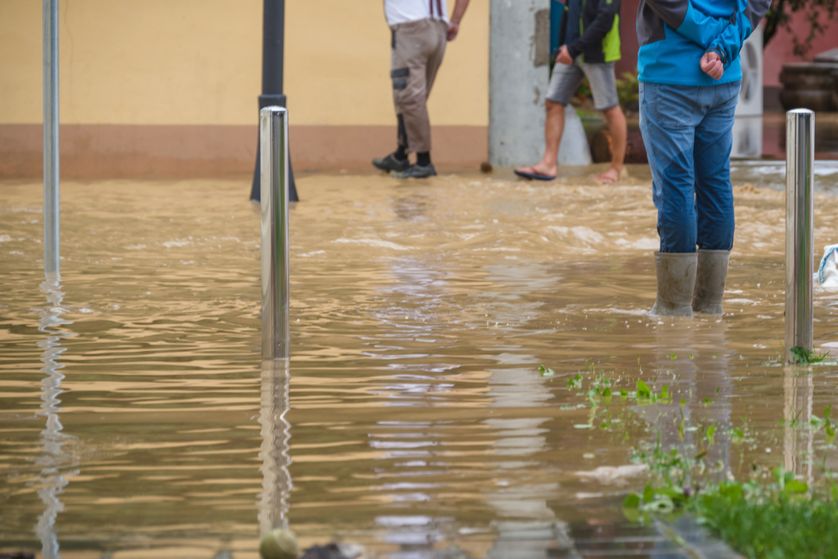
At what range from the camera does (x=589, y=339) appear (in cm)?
650

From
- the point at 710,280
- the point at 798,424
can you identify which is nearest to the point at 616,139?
the point at 710,280

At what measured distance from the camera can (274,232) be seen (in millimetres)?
5895

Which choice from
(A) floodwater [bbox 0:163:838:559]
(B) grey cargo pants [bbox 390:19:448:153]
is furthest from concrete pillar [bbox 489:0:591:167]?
(A) floodwater [bbox 0:163:838:559]

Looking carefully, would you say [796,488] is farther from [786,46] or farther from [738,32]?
[786,46]

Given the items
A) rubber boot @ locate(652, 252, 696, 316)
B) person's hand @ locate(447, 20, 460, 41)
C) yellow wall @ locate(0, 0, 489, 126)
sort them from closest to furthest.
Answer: rubber boot @ locate(652, 252, 696, 316) < person's hand @ locate(447, 20, 460, 41) < yellow wall @ locate(0, 0, 489, 126)

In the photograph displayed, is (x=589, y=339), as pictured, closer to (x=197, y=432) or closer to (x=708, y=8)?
(x=708, y=8)

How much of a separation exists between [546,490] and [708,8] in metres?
3.38

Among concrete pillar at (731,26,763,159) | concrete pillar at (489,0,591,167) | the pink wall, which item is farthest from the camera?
the pink wall

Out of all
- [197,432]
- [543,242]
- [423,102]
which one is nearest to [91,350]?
[197,432]

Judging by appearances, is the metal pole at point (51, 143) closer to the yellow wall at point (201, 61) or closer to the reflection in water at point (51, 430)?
the reflection in water at point (51, 430)

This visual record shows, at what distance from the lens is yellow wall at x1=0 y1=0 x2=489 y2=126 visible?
14328 mm

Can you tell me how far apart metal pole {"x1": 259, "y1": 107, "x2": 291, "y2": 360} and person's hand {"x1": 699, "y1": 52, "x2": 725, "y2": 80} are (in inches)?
74.4

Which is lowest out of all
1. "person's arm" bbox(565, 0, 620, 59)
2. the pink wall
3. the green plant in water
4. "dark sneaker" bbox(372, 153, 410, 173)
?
the green plant in water

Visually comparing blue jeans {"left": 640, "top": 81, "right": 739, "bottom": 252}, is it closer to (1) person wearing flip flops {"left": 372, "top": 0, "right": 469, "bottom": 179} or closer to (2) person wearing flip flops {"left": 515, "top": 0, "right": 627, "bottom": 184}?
(2) person wearing flip flops {"left": 515, "top": 0, "right": 627, "bottom": 184}
